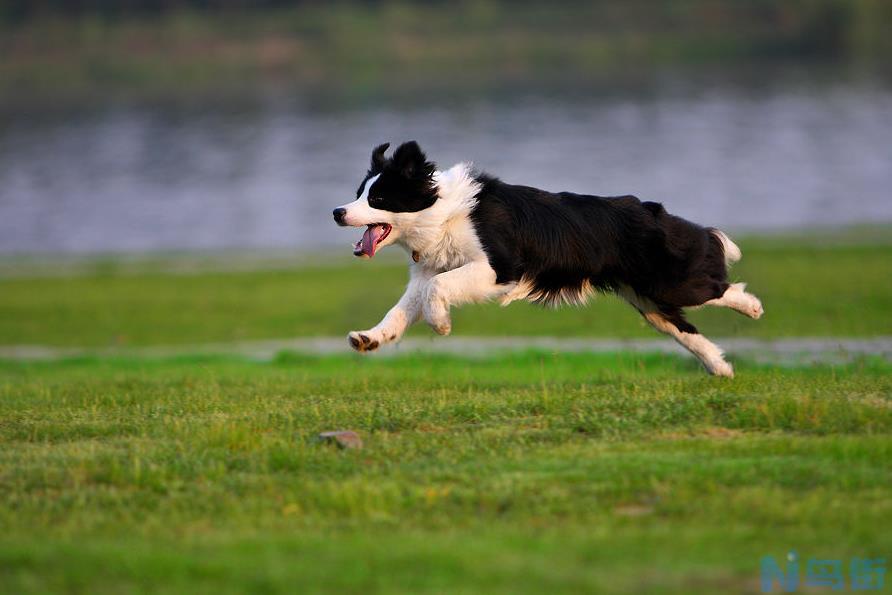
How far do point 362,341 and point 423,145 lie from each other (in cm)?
3900

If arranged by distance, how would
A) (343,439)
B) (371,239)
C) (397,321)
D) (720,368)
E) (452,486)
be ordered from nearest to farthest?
1. (452,486)
2. (343,439)
3. (397,321)
4. (371,239)
5. (720,368)

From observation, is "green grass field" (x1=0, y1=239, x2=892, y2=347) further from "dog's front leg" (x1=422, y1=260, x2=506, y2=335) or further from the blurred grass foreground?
the blurred grass foreground

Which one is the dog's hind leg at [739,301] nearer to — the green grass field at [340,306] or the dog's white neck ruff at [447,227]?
the dog's white neck ruff at [447,227]

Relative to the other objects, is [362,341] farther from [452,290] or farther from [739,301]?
[739,301]

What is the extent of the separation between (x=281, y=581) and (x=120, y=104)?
68065 millimetres

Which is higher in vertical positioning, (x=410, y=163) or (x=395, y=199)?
(x=410, y=163)

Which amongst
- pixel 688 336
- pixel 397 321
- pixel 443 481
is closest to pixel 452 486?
pixel 443 481

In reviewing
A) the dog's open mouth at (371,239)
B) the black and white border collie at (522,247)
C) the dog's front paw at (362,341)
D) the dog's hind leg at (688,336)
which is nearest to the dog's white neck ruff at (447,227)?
the black and white border collie at (522,247)

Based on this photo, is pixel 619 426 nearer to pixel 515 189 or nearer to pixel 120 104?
pixel 515 189

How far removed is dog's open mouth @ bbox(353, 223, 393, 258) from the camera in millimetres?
9234

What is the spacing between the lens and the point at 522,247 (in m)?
9.39

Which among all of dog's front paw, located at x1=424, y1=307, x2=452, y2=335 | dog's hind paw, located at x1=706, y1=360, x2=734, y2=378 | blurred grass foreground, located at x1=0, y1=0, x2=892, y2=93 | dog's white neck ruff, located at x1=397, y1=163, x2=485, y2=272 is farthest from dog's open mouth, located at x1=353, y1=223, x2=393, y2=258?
blurred grass foreground, located at x1=0, y1=0, x2=892, y2=93

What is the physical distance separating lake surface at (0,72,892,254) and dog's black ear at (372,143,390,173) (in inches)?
909

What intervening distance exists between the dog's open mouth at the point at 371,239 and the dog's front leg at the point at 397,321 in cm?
42
